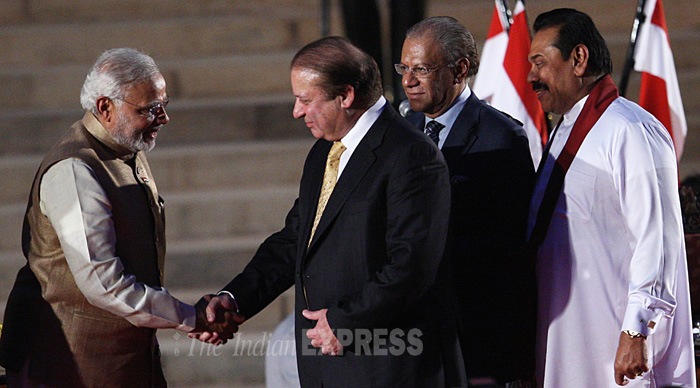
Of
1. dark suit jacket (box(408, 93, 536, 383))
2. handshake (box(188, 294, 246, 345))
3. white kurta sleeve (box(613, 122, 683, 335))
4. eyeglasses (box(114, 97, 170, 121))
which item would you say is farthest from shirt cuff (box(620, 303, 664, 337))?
eyeglasses (box(114, 97, 170, 121))

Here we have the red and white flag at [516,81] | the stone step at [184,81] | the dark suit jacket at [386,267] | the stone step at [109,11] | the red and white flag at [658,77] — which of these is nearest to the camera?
the dark suit jacket at [386,267]

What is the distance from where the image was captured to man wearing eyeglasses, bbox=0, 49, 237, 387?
2.91 metres

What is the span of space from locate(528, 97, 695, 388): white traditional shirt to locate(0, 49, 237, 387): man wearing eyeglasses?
108 centimetres

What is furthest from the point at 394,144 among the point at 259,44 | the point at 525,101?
the point at 259,44

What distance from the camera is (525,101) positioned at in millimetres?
4762

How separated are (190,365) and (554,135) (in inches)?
97.7

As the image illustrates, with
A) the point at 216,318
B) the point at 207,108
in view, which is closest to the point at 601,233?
the point at 216,318

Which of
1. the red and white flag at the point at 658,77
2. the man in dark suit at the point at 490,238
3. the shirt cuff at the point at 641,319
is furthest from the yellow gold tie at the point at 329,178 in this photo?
the red and white flag at the point at 658,77

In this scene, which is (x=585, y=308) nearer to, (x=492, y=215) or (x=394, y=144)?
(x=492, y=215)

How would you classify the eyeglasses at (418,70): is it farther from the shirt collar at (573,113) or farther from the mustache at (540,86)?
the shirt collar at (573,113)

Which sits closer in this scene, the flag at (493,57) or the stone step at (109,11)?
the flag at (493,57)

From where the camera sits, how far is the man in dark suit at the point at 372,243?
271 centimetres

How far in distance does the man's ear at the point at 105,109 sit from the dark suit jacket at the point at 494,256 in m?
1.00

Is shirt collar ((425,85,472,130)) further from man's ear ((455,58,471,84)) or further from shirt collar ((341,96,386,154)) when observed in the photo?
shirt collar ((341,96,386,154))
